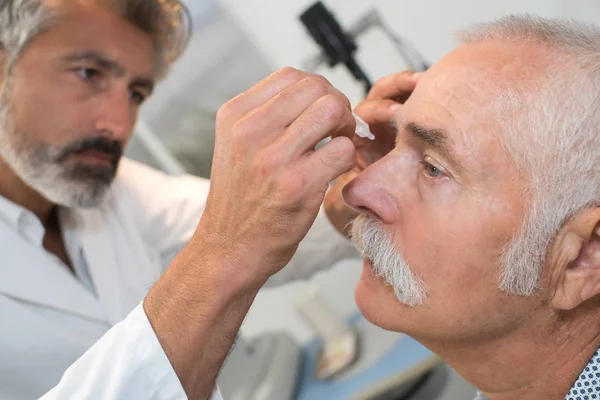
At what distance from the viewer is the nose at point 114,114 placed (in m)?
1.41

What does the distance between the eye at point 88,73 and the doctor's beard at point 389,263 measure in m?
0.83

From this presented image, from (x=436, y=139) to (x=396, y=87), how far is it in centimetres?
26

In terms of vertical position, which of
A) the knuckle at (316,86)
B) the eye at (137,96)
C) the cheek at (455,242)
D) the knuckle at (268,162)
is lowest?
the cheek at (455,242)

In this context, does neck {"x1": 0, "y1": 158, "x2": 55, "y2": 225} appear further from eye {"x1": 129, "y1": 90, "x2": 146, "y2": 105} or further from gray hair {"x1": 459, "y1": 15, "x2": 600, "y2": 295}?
gray hair {"x1": 459, "y1": 15, "x2": 600, "y2": 295}

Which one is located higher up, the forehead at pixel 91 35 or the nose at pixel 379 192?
the forehead at pixel 91 35

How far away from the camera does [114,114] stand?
1423 millimetres

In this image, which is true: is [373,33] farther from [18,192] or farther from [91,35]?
[18,192]

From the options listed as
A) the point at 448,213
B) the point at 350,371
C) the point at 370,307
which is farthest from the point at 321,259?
the point at 448,213

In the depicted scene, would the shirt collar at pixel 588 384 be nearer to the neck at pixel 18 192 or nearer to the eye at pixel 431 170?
the eye at pixel 431 170

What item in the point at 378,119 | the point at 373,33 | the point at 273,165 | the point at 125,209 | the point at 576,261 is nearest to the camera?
the point at 273,165

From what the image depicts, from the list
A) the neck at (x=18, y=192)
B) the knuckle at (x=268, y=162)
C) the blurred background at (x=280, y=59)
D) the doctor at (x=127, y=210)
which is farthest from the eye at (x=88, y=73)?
the knuckle at (x=268, y=162)

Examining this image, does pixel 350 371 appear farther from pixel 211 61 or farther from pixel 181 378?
pixel 211 61

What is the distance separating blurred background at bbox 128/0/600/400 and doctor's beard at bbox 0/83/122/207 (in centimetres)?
67

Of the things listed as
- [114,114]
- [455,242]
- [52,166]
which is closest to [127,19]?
[114,114]
